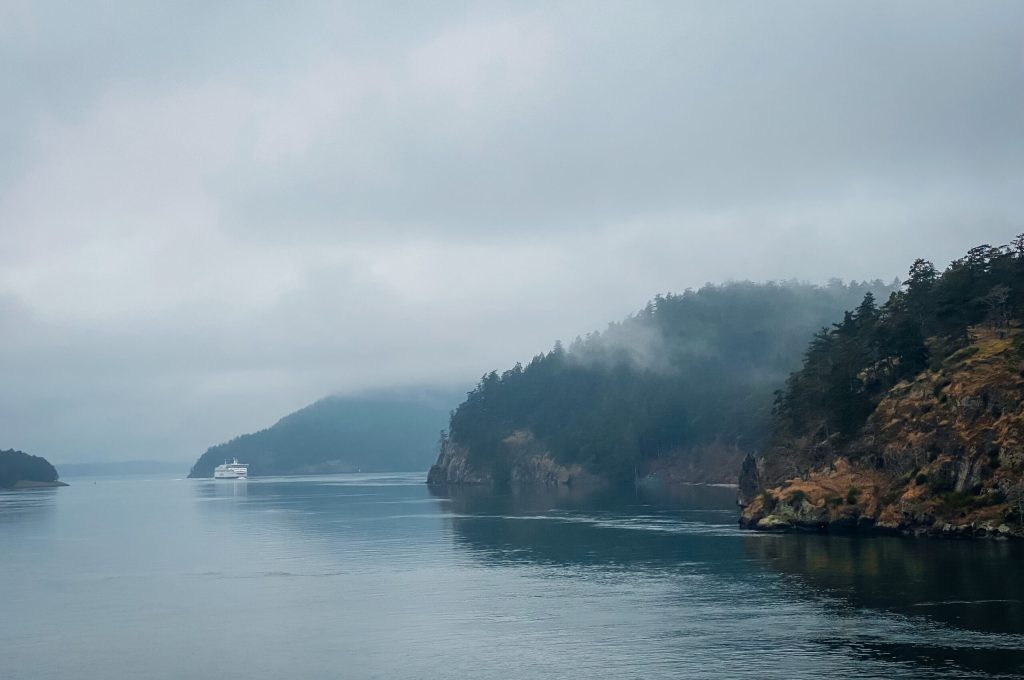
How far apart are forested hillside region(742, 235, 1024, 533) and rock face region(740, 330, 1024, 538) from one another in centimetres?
20

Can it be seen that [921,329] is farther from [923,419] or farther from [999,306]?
[923,419]

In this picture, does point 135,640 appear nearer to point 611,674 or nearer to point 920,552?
point 611,674

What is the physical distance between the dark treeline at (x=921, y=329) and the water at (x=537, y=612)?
39014mm

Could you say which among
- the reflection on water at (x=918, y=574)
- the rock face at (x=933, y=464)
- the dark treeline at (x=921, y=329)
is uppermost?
the dark treeline at (x=921, y=329)

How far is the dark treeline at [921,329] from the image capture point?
16688 cm

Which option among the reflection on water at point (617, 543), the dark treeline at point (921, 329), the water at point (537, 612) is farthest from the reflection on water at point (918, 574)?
the dark treeline at point (921, 329)

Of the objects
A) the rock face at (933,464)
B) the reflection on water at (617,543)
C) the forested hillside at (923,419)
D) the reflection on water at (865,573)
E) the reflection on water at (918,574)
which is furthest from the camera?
the forested hillside at (923,419)

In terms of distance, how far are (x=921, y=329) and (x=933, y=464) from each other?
136 ft

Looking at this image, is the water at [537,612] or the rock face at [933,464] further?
the rock face at [933,464]

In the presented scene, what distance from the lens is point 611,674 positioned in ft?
239

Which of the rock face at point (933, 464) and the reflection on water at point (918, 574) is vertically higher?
the rock face at point (933, 464)

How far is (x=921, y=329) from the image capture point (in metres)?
180

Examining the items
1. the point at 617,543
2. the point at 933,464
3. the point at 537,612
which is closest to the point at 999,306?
the point at 933,464

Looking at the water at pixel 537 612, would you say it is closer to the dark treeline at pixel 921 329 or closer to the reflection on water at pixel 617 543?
the reflection on water at pixel 617 543
